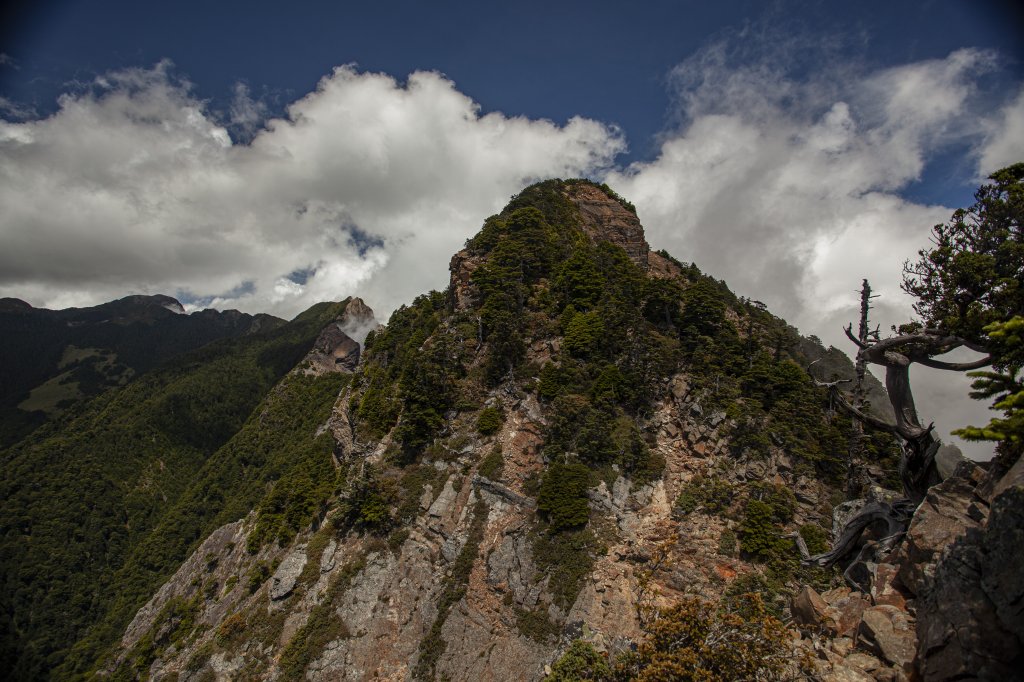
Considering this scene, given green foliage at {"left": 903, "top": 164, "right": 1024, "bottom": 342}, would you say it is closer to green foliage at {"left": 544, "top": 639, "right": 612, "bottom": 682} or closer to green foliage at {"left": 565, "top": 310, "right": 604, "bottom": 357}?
green foliage at {"left": 544, "top": 639, "right": 612, "bottom": 682}

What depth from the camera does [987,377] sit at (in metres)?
11.6

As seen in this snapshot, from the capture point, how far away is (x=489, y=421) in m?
43.9

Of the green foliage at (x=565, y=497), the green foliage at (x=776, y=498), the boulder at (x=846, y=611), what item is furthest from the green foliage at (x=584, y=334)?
the boulder at (x=846, y=611)

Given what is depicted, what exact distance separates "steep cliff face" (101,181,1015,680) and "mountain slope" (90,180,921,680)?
16 cm

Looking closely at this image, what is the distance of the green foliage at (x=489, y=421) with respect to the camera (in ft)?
143

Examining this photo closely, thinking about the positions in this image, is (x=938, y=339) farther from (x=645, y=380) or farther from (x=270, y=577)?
(x=270, y=577)

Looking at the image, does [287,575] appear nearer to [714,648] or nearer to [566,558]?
[566,558]

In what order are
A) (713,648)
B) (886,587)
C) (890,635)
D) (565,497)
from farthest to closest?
1. (565,497)
2. (713,648)
3. (886,587)
4. (890,635)

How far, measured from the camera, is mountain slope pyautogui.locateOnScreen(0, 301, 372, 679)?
107m

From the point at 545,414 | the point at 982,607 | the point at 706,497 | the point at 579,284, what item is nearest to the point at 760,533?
the point at 706,497

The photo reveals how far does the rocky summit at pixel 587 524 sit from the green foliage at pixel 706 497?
21 cm

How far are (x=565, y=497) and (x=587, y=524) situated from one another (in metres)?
2.59

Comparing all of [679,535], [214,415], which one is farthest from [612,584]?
[214,415]

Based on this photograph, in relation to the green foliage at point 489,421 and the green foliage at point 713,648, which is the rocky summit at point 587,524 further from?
the green foliage at point 489,421
